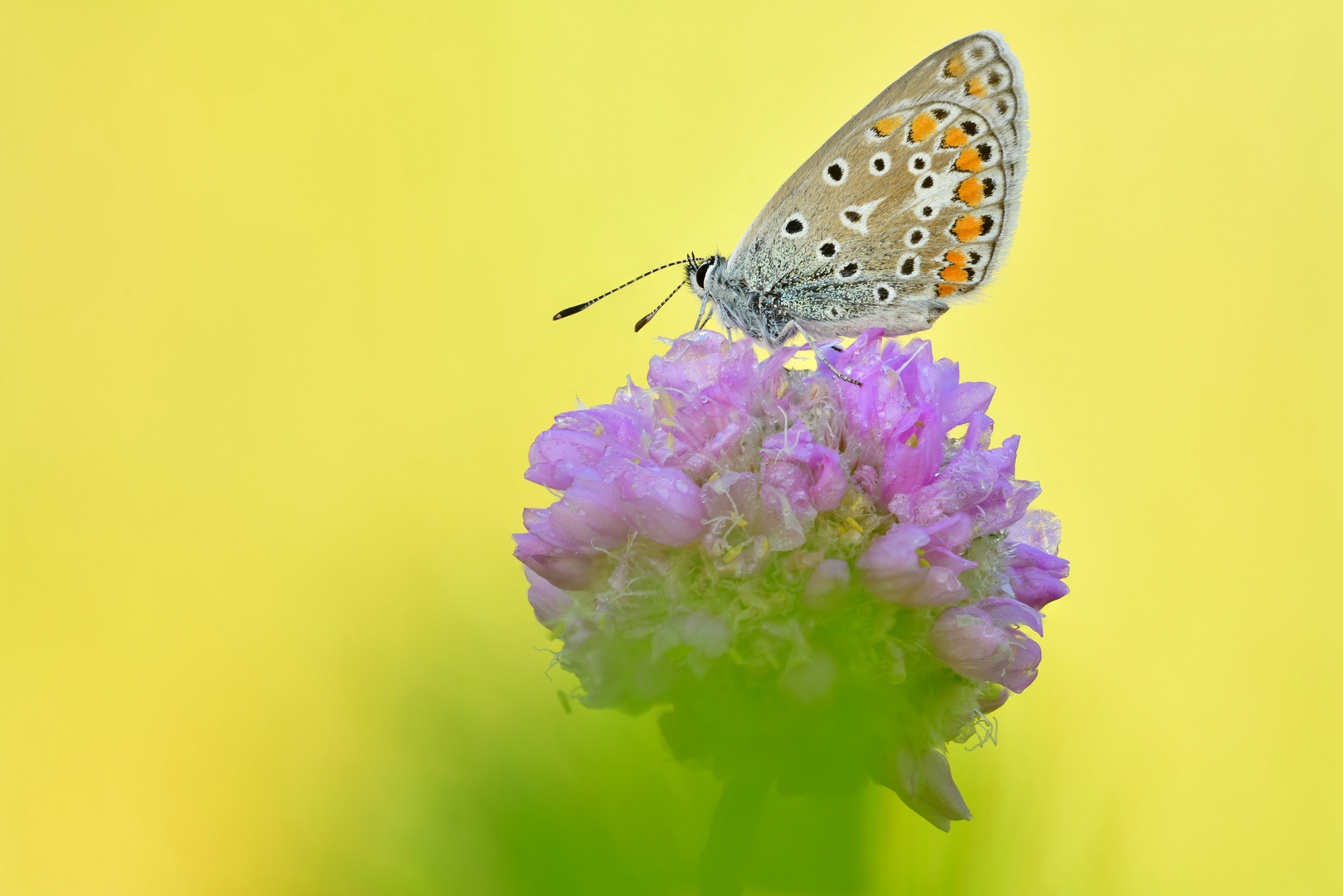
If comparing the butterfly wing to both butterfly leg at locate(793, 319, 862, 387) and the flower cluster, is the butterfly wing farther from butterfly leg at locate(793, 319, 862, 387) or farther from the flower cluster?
the flower cluster

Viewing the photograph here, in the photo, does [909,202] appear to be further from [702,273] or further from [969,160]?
[702,273]

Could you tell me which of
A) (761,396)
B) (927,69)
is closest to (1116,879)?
(761,396)

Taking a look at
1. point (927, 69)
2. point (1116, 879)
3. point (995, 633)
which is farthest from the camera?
point (1116, 879)

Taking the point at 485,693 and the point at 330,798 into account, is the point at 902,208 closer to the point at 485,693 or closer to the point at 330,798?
the point at 485,693

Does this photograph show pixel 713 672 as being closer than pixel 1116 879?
Yes

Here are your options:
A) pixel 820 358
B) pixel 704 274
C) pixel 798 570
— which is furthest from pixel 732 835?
pixel 704 274

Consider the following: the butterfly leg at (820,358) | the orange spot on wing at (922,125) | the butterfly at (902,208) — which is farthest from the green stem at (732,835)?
the orange spot on wing at (922,125)

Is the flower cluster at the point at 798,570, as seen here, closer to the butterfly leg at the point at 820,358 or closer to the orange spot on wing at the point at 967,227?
the butterfly leg at the point at 820,358
